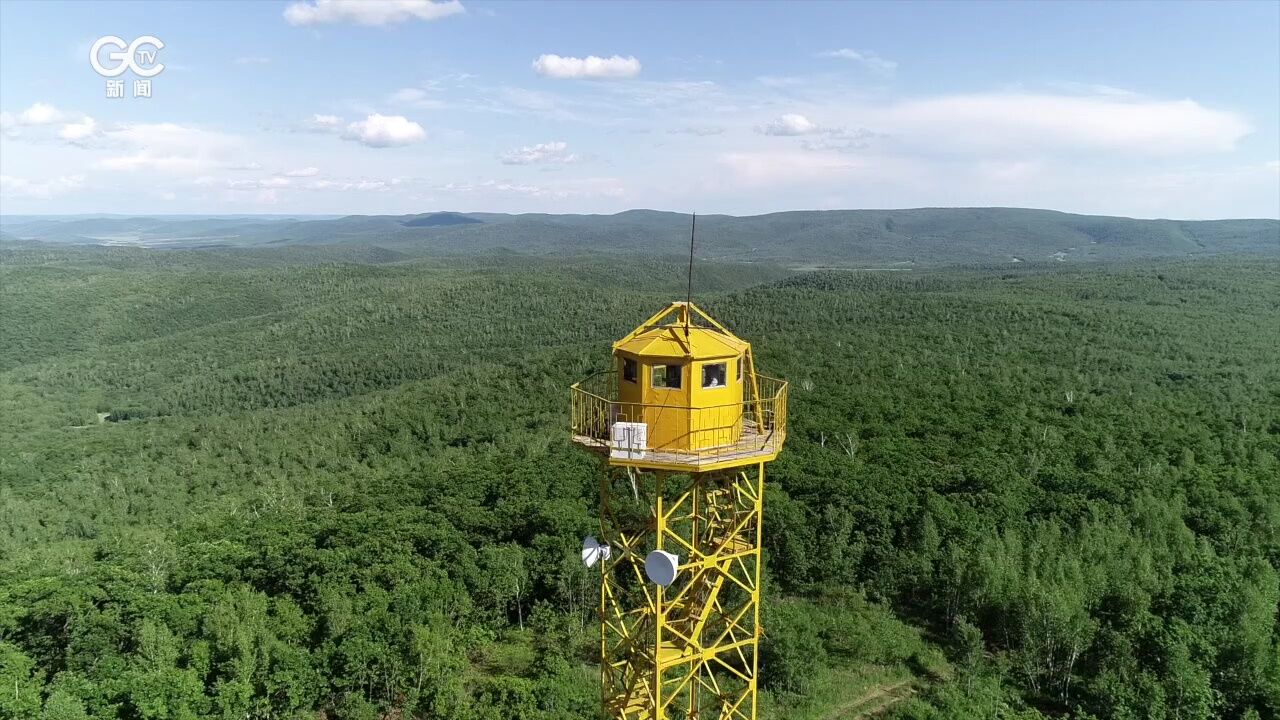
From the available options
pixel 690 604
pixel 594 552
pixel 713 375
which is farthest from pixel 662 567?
pixel 713 375

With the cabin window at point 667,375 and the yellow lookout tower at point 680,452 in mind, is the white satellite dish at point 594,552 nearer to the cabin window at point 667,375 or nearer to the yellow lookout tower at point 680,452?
the yellow lookout tower at point 680,452

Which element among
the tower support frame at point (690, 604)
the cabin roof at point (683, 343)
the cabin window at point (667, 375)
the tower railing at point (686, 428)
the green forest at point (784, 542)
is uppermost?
the cabin roof at point (683, 343)

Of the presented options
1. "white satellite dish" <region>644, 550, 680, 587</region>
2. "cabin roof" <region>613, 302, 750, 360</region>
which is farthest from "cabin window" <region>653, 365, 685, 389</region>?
"white satellite dish" <region>644, 550, 680, 587</region>

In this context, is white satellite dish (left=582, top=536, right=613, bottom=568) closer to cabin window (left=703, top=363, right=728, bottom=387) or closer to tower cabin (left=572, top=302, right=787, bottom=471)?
tower cabin (left=572, top=302, right=787, bottom=471)

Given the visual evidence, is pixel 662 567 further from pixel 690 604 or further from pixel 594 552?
pixel 690 604

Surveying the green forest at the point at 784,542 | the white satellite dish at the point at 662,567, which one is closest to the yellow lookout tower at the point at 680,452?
the white satellite dish at the point at 662,567

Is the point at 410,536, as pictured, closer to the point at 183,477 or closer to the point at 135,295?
the point at 183,477

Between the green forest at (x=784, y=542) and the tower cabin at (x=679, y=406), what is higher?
the tower cabin at (x=679, y=406)
